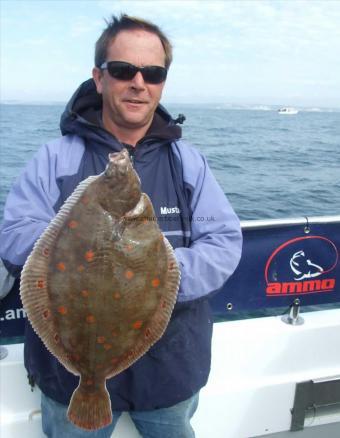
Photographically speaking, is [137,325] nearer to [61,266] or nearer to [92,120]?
[61,266]

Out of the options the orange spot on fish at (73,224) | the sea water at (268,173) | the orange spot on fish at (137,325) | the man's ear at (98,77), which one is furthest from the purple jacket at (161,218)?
the sea water at (268,173)

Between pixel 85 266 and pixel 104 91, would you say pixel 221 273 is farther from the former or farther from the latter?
pixel 104 91

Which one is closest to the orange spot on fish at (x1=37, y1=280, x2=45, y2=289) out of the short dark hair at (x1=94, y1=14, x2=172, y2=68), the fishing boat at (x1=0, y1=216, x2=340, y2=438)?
the short dark hair at (x1=94, y1=14, x2=172, y2=68)

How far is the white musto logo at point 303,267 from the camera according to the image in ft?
11.5

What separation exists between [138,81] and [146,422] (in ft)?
5.64

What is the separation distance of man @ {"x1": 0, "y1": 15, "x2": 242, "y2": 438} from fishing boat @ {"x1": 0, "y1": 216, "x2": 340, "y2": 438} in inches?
35.7

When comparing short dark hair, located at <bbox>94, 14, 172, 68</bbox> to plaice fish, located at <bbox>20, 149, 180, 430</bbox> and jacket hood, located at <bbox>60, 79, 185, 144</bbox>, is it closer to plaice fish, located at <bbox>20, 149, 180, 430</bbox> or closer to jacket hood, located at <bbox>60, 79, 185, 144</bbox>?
jacket hood, located at <bbox>60, 79, 185, 144</bbox>

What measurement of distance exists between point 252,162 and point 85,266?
53.5 feet

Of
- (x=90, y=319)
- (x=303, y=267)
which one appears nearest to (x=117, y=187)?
(x=90, y=319)

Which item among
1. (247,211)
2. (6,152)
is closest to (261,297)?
(247,211)

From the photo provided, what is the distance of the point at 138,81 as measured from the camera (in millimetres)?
2199

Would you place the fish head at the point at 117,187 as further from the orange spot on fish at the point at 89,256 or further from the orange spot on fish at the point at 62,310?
the orange spot on fish at the point at 62,310

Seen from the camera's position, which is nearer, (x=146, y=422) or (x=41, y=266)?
(x=41, y=266)

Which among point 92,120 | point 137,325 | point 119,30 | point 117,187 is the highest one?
point 119,30
